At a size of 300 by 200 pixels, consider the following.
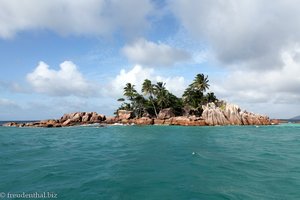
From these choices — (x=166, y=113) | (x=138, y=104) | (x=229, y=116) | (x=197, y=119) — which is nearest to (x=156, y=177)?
(x=197, y=119)

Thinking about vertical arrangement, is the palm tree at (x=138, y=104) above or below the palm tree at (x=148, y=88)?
below

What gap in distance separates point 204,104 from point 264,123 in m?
22.2

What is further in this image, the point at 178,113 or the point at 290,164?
the point at 178,113

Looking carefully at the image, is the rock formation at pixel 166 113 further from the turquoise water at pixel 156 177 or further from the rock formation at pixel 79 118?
the turquoise water at pixel 156 177

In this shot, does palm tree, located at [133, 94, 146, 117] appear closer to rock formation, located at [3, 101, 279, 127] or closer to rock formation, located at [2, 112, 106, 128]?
rock formation, located at [3, 101, 279, 127]

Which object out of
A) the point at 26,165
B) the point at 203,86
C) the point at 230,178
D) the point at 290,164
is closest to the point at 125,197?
the point at 230,178

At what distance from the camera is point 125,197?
1348cm

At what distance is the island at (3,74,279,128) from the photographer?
91.4 m

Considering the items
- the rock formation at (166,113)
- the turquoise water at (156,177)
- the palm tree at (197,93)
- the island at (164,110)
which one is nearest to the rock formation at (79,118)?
the island at (164,110)

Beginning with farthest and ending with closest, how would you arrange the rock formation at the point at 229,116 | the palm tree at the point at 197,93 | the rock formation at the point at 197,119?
the palm tree at the point at 197,93 → the rock formation at the point at 197,119 → the rock formation at the point at 229,116

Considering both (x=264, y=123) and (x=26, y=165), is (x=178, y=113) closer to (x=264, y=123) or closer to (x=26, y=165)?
(x=264, y=123)

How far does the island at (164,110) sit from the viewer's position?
300 feet

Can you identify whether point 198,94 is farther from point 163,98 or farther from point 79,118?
point 79,118

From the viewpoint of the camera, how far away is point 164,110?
103 m
